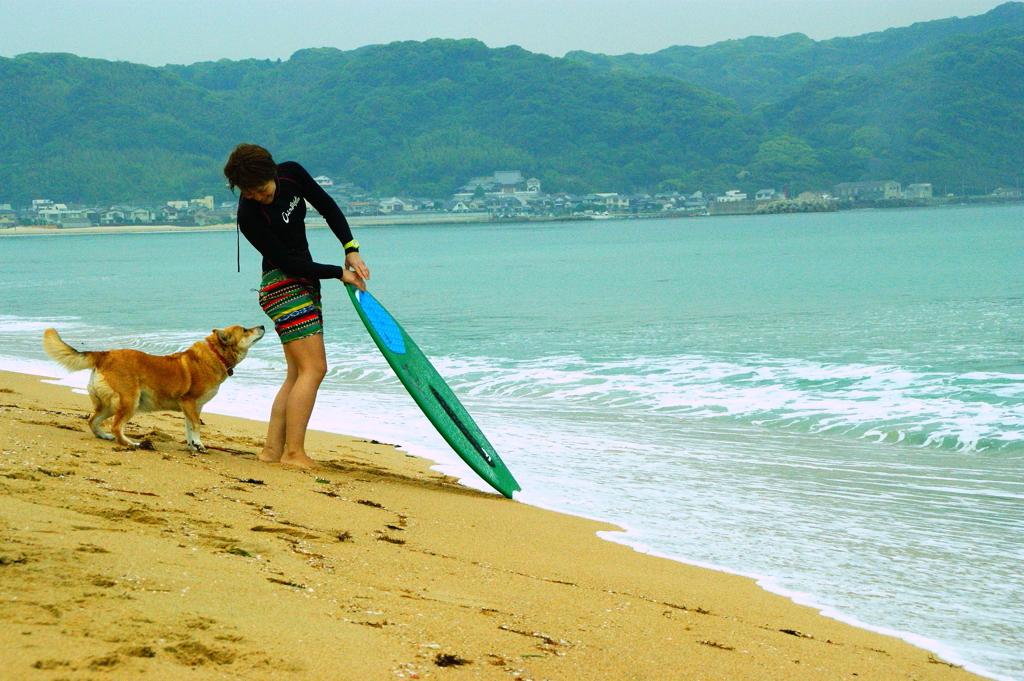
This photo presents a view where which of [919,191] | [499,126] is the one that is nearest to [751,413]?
[919,191]

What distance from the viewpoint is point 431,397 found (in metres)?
5.70

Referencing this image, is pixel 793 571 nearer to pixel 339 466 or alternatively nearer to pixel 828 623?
pixel 828 623

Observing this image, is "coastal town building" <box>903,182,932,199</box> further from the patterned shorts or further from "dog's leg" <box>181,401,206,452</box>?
"dog's leg" <box>181,401,206,452</box>

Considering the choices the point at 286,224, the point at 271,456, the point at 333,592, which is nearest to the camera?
the point at 333,592

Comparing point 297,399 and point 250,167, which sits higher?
point 250,167

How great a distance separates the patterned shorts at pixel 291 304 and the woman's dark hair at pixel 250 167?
1.56 ft

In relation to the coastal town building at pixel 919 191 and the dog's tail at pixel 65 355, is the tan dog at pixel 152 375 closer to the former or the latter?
the dog's tail at pixel 65 355

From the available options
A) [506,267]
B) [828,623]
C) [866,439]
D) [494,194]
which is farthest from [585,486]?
[494,194]

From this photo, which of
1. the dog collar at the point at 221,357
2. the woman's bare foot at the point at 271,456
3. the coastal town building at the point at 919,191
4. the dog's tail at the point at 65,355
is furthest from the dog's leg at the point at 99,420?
the coastal town building at the point at 919,191

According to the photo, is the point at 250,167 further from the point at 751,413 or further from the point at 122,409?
the point at 751,413

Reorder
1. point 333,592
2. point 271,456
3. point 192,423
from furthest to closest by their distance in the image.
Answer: point 271,456 → point 192,423 → point 333,592

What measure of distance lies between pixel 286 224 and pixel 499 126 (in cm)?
17730

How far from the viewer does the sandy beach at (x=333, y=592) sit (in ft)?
8.02

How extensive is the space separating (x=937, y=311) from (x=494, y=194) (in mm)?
140005
